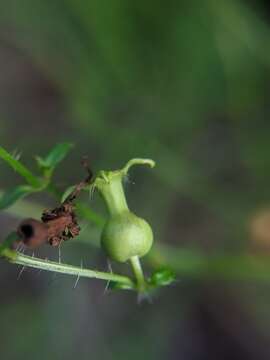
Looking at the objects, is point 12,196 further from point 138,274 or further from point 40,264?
point 138,274

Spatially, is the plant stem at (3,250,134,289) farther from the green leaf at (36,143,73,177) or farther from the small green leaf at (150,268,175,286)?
the green leaf at (36,143,73,177)

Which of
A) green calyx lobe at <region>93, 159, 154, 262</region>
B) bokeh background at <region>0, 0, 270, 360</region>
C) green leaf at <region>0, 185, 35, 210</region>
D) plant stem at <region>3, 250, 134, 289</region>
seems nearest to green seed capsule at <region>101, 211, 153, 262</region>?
green calyx lobe at <region>93, 159, 154, 262</region>

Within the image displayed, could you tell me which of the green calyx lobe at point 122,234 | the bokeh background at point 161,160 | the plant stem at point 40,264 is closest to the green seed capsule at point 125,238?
the green calyx lobe at point 122,234

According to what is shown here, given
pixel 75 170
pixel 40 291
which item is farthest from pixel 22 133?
pixel 40 291

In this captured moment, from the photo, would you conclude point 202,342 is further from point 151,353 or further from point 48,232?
point 48,232

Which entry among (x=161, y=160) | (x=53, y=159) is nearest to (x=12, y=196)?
(x=53, y=159)

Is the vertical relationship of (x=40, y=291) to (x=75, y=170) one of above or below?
below

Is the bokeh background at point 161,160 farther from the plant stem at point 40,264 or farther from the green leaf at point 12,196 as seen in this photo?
the plant stem at point 40,264
